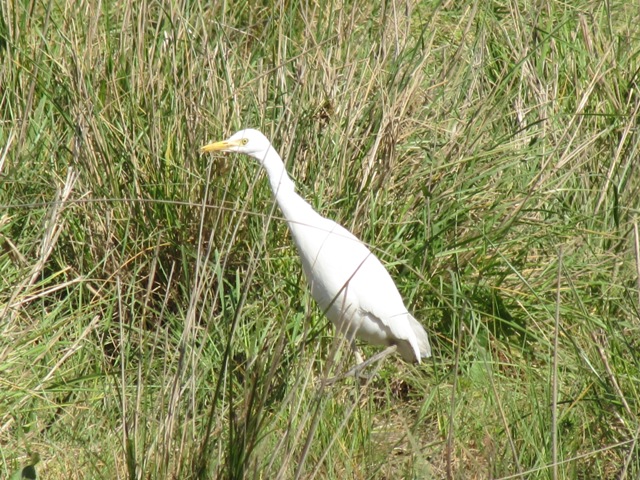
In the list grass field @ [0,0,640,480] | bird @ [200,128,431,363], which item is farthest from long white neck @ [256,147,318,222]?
grass field @ [0,0,640,480]

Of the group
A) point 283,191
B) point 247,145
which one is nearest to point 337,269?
point 283,191

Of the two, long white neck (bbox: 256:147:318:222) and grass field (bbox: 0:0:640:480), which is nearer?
grass field (bbox: 0:0:640:480)

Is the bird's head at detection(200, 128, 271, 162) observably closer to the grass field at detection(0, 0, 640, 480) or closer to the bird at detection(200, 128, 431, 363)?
the bird at detection(200, 128, 431, 363)

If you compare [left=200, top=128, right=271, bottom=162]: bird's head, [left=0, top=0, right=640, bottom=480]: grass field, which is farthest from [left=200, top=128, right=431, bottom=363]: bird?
[left=0, top=0, right=640, bottom=480]: grass field

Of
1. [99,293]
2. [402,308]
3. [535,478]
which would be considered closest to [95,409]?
[99,293]

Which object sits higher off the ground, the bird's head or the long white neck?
the bird's head

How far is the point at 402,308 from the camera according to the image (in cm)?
372

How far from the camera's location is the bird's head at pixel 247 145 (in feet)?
11.6

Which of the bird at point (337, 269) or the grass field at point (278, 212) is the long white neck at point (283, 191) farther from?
the grass field at point (278, 212)

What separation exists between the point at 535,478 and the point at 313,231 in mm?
1214

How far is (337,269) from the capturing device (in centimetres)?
363

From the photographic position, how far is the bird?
3.54 m

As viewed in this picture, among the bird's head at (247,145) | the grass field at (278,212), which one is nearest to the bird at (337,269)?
the bird's head at (247,145)

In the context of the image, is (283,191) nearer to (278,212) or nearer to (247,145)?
(247,145)
